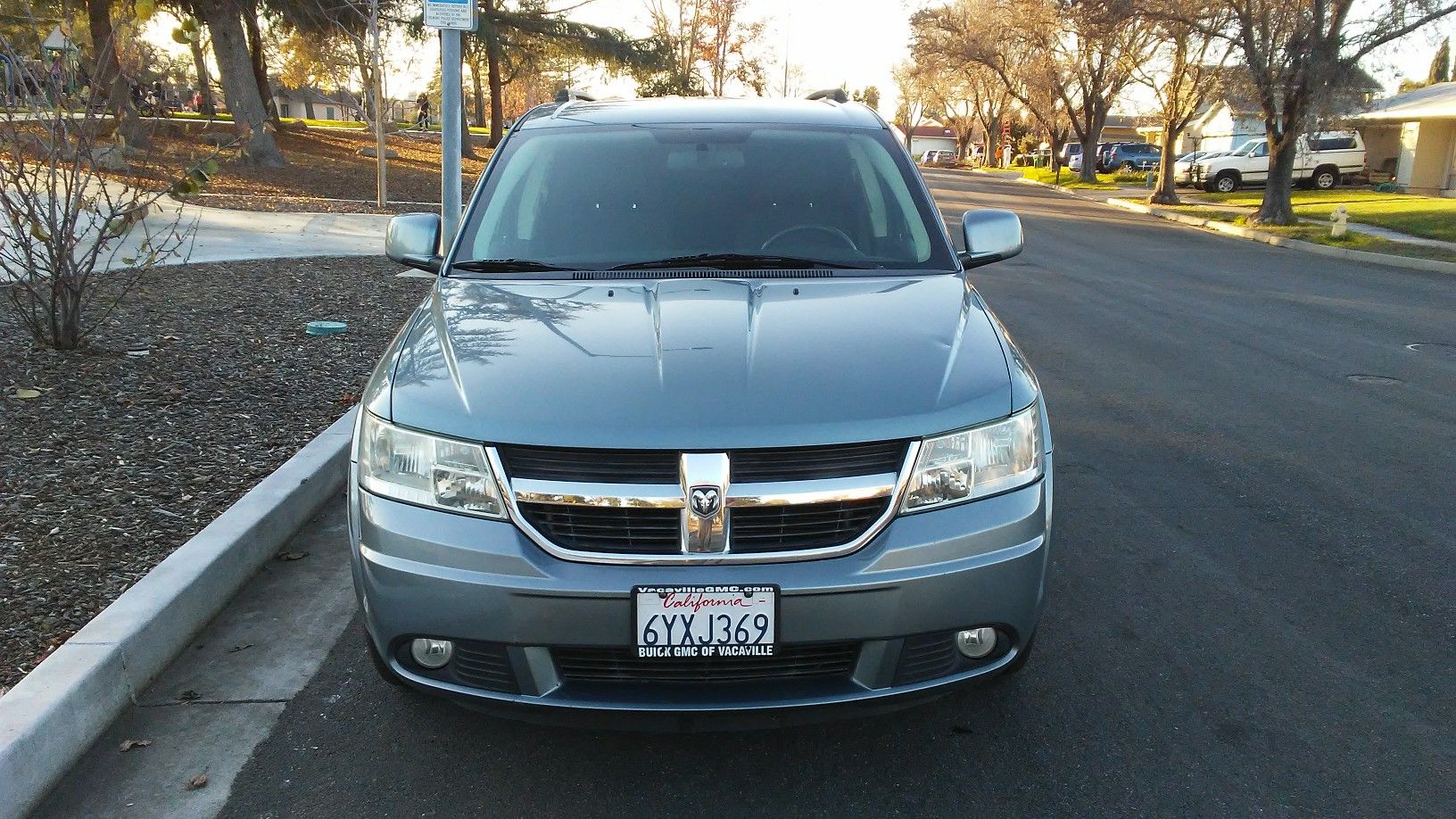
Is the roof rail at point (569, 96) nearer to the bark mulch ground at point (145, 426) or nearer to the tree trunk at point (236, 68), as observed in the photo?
the bark mulch ground at point (145, 426)

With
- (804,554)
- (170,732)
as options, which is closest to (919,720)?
(804,554)

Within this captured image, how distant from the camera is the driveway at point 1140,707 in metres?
2.79

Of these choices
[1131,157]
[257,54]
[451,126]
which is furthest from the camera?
[1131,157]

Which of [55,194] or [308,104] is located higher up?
[308,104]

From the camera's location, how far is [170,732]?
3059 millimetres

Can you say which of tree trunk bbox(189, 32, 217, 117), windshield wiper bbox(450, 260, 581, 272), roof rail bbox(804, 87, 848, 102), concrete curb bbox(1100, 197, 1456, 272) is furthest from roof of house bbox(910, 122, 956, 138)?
windshield wiper bbox(450, 260, 581, 272)

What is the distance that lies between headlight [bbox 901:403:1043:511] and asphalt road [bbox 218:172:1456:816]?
766 mm

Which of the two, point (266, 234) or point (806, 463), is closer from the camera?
point (806, 463)

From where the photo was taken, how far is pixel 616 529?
8.43 ft

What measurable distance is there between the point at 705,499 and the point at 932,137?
153 metres

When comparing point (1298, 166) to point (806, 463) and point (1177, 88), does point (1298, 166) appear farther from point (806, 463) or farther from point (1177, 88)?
point (806, 463)

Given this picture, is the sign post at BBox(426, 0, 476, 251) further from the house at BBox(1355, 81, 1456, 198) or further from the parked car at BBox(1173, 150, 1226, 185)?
the house at BBox(1355, 81, 1456, 198)

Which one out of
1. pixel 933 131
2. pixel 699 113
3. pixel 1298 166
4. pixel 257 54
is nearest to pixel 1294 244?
pixel 699 113

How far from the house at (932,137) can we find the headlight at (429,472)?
128407 mm
